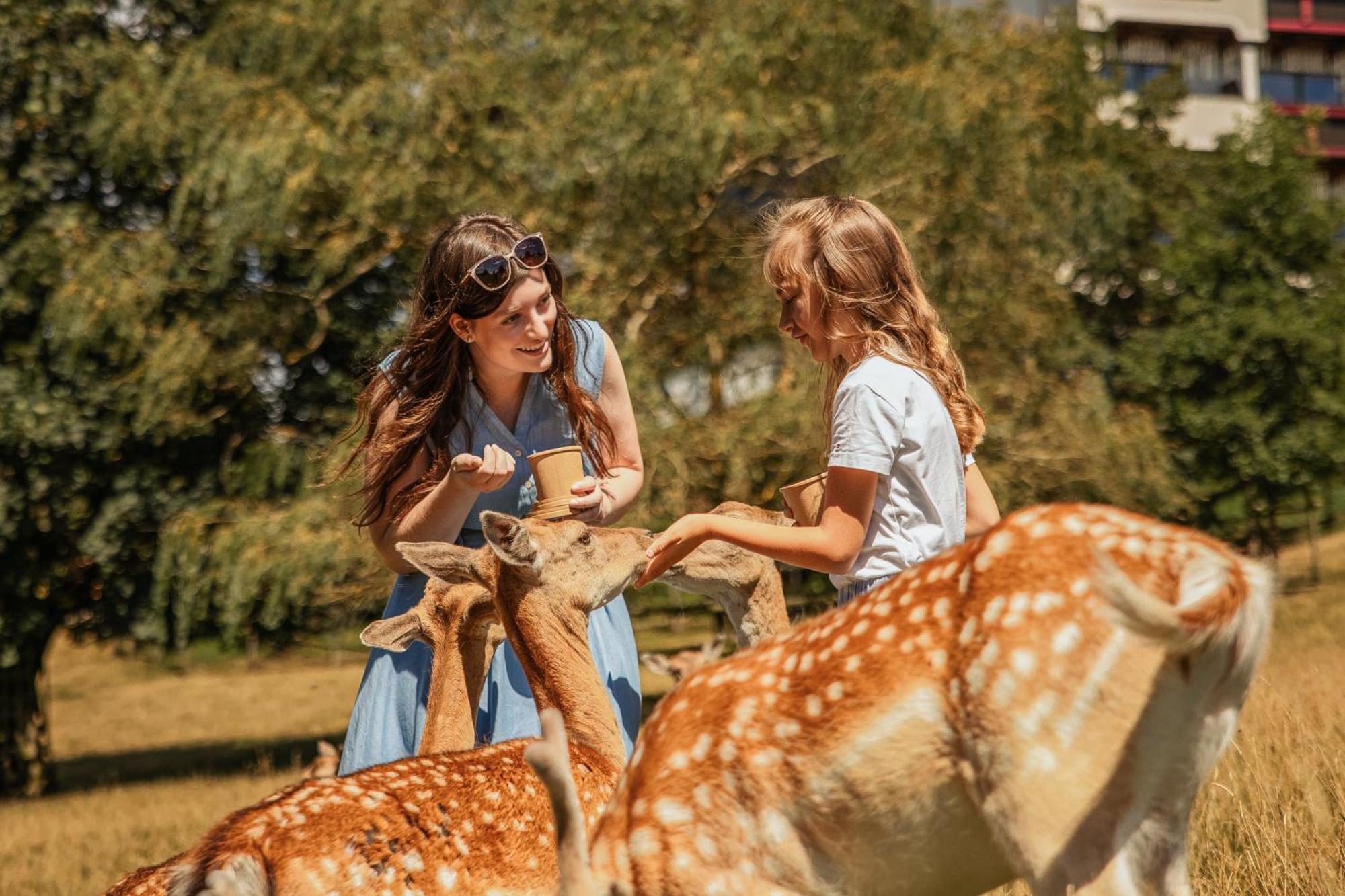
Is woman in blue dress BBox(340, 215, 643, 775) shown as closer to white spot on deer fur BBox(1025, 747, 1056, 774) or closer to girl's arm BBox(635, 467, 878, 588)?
girl's arm BBox(635, 467, 878, 588)

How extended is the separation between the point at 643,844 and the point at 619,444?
212cm

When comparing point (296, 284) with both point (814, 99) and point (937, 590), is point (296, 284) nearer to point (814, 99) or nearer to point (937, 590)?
point (814, 99)

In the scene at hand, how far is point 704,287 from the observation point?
16.3m

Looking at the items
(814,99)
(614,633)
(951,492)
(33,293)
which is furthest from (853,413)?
(33,293)

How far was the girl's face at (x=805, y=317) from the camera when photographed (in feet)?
11.9

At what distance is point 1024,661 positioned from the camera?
Answer: 2.21m

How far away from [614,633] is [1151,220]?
94.1 feet

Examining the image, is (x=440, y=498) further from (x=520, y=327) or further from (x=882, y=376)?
(x=882, y=376)

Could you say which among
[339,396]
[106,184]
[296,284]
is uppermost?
[106,184]

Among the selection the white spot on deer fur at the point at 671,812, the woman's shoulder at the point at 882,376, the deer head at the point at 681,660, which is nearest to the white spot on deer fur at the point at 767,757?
the white spot on deer fur at the point at 671,812

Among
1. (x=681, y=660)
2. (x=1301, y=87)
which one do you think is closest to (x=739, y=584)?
(x=681, y=660)

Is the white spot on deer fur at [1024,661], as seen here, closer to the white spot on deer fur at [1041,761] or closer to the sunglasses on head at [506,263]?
the white spot on deer fur at [1041,761]

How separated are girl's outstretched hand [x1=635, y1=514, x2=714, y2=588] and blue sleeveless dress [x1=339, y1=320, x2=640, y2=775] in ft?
1.76

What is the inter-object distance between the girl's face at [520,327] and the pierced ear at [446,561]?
1.89ft
